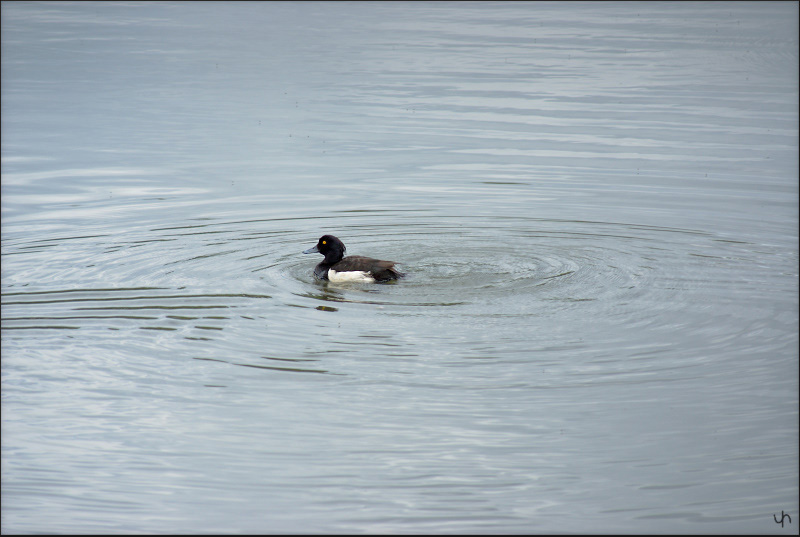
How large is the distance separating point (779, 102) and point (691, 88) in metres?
2.76

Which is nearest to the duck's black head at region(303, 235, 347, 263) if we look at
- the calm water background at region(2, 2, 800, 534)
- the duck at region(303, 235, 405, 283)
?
the duck at region(303, 235, 405, 283)

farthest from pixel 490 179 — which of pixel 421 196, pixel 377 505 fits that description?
pixel 377 505

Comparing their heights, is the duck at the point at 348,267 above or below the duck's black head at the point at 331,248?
below

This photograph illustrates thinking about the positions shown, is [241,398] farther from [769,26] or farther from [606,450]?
[769,26]

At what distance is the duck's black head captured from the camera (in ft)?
41.8

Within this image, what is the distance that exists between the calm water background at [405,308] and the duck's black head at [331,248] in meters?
0.36

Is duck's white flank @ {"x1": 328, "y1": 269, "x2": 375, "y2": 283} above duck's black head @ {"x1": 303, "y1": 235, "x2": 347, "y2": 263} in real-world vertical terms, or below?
below

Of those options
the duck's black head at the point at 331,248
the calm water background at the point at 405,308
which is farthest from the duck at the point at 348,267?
the calm water background at the point at 405,308

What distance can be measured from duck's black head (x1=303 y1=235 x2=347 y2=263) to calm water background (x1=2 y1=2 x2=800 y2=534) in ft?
1.17

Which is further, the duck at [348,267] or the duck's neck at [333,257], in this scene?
the duck's neck at [333,257]

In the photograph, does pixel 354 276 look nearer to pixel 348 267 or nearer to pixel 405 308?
pixel 348 267

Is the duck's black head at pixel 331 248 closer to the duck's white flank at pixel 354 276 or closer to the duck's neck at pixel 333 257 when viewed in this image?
the duck's neck at pixel 333 257

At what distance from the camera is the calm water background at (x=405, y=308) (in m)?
7.45

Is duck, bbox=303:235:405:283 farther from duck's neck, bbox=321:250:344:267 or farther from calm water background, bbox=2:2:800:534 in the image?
calm water background, bbox=2:2:800:534
